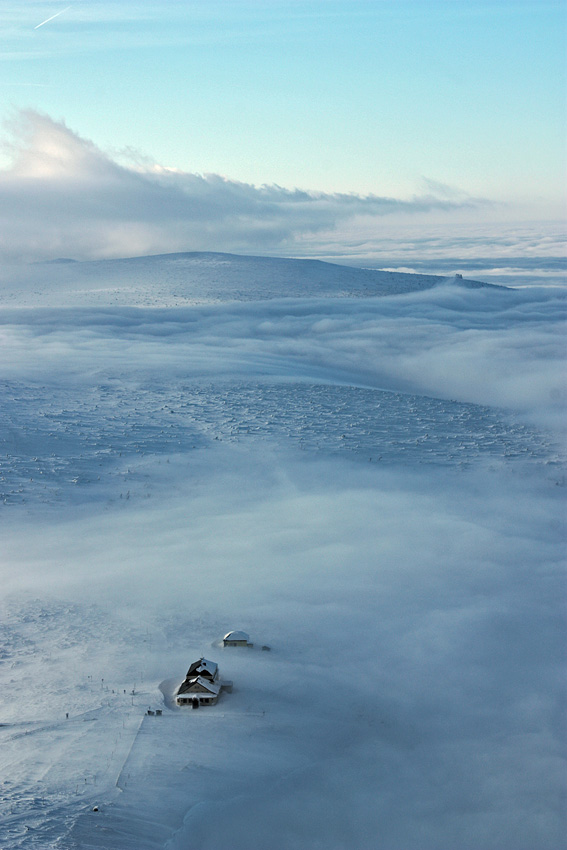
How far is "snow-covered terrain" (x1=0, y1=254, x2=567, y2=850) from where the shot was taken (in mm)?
19969

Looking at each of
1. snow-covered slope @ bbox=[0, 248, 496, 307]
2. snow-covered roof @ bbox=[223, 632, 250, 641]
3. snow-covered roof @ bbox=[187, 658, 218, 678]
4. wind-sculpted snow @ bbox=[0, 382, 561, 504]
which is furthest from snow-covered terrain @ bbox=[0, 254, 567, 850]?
snow-covered slope @ bbox=[0, 248, 496, 307]

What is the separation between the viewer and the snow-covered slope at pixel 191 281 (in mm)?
129250

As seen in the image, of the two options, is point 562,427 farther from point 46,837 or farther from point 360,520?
point 46,837

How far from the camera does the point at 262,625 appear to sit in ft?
99.0

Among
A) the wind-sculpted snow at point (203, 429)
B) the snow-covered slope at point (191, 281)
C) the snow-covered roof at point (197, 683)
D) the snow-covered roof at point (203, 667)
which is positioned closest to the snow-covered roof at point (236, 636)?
the snow-covered roof at point (203, 667)

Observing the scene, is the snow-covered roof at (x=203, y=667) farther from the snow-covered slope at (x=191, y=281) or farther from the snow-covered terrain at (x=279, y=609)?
the snow-covered slope at (x=191, y=281)

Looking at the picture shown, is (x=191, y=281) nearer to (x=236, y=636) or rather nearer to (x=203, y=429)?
(x=203, y=429)

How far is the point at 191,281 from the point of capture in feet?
466

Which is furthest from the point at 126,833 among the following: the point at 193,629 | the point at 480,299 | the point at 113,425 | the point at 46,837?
the point at 480,299

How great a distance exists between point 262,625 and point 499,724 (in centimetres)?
1010

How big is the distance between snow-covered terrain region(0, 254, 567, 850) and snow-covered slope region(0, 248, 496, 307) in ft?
180

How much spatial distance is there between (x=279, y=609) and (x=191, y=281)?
118 metres

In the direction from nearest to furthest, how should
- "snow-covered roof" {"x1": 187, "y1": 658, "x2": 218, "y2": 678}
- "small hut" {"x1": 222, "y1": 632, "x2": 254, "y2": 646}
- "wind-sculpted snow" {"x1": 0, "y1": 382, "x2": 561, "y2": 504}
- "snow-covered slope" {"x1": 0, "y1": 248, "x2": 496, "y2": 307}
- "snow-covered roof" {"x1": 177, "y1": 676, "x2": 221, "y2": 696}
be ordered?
"snow-covered roof" {"x1": 177, "y1": 676, "x2": 221, "y2": 696}, "snow-covered roof" {"x1": 187, "y1": 658, "x2": 218, "y2": 678}, "small hut" {"x1": 222, "y1": 632, "x2": 254, "y2": 646}, "wind-sculpted snow" {"x1": 0, "y1": 382, "x2": 561, "y2": 504}, "snow-covered slope" {"x1": 0, "y1": 248, "x2": 496, "y2": 307}

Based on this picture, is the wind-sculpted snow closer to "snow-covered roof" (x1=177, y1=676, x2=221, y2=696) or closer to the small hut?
the small hut
